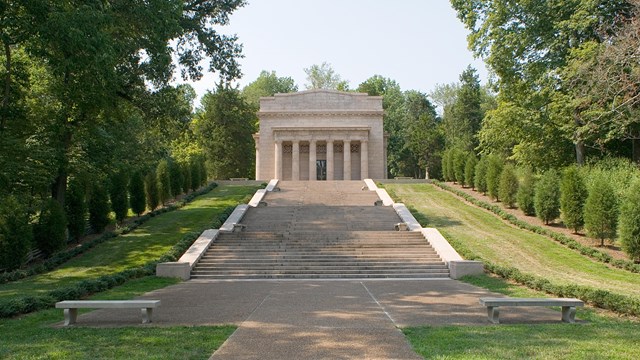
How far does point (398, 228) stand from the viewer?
22.9 metres

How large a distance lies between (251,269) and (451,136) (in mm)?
53386

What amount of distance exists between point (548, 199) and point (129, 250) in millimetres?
19101

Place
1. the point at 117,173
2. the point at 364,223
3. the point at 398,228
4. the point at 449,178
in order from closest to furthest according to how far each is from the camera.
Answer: the point at 398,228 < the point at 364,223 < the point at 117,173 < the point at 449,178

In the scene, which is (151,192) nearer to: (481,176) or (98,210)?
(98,210)

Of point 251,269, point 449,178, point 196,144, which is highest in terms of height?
point 196,144

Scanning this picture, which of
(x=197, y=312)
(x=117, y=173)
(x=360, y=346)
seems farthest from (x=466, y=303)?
(x=117, y=173)

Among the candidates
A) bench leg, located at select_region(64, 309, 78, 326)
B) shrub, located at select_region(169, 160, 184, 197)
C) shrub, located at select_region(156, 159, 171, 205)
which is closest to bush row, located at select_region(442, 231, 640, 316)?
bench leg, located at select_region(64, 309, 78, 326)

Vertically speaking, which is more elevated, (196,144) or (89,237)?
(196,144)

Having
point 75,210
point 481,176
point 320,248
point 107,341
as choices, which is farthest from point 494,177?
point 107,341

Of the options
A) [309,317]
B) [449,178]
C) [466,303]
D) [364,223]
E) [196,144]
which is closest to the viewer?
[309,317]

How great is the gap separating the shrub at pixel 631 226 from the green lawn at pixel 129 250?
17.0 m

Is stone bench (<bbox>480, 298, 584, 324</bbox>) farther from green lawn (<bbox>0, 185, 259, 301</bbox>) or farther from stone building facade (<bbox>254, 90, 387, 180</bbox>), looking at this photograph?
stone building facade (<bbox>254, 90, 387, 180</bbox>)

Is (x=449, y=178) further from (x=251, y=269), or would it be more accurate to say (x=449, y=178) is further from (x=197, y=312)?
(x=197, y=312)

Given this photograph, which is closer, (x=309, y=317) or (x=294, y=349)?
(x=294, y=349)
